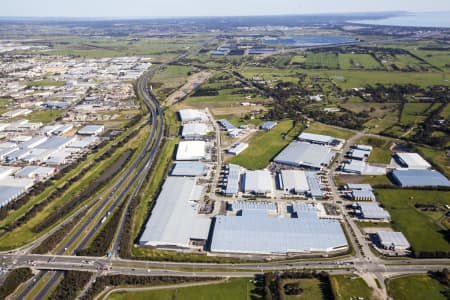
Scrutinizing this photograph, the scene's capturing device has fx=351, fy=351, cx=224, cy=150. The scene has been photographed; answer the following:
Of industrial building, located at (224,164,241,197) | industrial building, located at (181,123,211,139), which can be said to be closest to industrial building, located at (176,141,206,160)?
industrial building, located at (181,123,211,139)

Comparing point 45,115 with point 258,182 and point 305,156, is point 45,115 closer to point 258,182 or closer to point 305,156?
point 258,182

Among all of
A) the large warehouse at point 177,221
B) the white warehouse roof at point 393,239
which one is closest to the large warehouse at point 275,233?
the large warehouse at point 177,221

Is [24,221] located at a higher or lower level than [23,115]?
lower

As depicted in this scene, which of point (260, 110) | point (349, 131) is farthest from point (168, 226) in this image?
point (260, 110)

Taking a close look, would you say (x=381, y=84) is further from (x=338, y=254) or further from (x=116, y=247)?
(x=116, y=247)

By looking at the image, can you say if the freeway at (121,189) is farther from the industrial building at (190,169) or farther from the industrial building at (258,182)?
the industrial building at (258,182)
